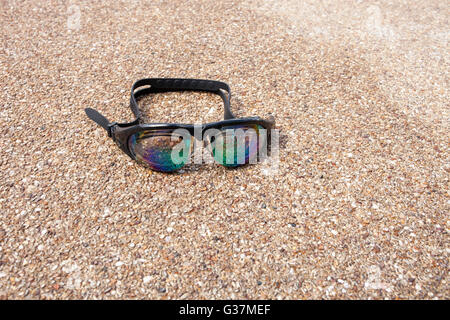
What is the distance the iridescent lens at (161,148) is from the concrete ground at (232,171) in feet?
0.30

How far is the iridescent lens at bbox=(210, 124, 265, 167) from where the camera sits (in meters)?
2.47

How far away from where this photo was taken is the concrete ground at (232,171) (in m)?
2.03

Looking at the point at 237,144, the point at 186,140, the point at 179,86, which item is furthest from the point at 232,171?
the point at 179,86

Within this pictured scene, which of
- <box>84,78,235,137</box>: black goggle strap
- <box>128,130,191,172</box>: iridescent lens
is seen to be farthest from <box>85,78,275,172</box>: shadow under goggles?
<box>84,78,235,137</box>: black goggle strap

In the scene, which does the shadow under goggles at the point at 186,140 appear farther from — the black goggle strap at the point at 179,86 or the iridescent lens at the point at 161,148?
the black goggle strap at the point at 179,86

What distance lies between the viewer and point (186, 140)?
8.02 ft

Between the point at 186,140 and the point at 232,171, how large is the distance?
425 mm

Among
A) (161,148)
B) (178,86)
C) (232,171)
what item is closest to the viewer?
(161,148)

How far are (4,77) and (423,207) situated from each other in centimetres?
382

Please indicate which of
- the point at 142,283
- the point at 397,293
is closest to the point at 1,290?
the point at 142,283

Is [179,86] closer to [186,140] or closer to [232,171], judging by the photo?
[186,140]

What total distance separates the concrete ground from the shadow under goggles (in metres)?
0.10

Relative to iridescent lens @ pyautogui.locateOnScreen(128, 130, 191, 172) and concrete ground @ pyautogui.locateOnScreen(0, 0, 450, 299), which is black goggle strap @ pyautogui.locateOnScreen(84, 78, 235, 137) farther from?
iridescent lens @ pyautogui.locateOnScreen(128, 130, 191, 172)
